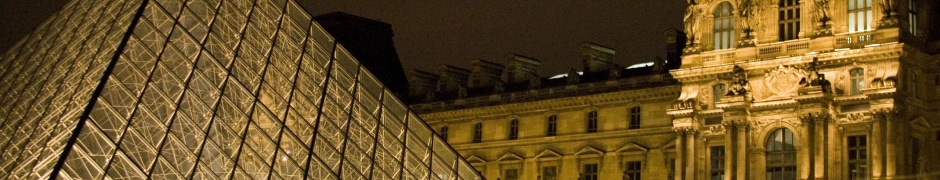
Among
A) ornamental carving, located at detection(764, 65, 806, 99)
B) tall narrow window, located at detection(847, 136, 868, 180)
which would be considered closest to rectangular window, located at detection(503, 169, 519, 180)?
ornamental carving, located at detection(764, 65, 806, 99)

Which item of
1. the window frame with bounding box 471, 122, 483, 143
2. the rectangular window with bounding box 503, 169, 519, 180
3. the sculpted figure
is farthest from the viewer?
the window frame with bounding box 471, 122, 483, 143

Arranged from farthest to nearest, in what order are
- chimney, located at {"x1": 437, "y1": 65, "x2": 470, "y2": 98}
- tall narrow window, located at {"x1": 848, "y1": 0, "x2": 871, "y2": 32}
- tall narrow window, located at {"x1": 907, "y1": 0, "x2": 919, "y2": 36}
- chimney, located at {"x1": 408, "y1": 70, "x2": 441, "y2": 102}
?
chimney, located at {"x1": 408, "y1": 70, "x2": 441, "y2": 102}, chimney, located at {"x1": 437, "y1": 65, "x2": 470, "y2": 98}, tall narrow window, located at {"x1": 907, "y1": 0, "x2": 919, "y2": 36}, tall narrow window, located at {"x1": 848, "y1": 0, "x2": 871, "y2": 32}

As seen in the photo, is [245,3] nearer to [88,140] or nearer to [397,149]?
[397,149]

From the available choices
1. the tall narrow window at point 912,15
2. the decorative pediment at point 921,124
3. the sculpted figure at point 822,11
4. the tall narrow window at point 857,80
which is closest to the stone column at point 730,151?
the tall narrow window at point 857,80

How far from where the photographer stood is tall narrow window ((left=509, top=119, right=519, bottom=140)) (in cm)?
4847

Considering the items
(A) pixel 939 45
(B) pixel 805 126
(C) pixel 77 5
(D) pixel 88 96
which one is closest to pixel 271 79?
(D) pixel 88 96

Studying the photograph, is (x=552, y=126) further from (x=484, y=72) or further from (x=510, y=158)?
(x=484, y=72)

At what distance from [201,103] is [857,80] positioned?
15.1 m

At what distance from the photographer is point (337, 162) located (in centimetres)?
2950

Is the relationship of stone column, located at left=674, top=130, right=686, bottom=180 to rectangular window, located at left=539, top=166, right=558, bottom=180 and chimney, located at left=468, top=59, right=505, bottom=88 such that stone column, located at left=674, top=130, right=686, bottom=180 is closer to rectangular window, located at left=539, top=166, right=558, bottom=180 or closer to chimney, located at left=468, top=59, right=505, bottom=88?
rectangular window, located at left=539, top=166, right=558, bottom=180

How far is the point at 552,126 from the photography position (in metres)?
47.2

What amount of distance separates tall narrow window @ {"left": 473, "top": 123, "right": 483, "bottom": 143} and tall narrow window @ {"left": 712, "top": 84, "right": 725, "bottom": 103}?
39.1ft

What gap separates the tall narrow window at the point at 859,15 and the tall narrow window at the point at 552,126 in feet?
40.1

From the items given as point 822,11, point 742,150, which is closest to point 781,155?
point 742,150
